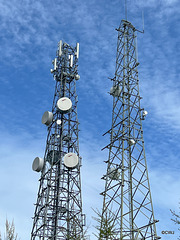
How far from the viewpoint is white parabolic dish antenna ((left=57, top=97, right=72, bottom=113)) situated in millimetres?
37188

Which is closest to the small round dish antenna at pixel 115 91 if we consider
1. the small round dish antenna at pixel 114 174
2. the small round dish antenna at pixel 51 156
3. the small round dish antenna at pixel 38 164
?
the small round dish antenna at pixel 114 174

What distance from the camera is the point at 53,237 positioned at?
33031mm

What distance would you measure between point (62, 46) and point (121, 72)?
1335 cm

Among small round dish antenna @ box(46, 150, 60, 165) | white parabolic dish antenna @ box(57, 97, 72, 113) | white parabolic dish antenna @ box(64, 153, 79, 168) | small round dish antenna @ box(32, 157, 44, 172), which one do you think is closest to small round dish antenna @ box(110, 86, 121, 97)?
white parabolic dish antenna @ box(57, 97, 72, 113)

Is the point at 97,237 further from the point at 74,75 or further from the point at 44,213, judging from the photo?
the point at 74,75

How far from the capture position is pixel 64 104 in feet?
123

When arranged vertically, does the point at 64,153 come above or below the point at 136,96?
below

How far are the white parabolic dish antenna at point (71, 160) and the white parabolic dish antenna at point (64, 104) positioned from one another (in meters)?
5.15

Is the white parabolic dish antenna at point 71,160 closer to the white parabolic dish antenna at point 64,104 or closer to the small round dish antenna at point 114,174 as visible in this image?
the white parabolic dish antenna at point 64,104

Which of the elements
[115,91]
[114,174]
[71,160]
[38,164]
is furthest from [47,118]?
[114,174]

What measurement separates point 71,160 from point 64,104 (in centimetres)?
636

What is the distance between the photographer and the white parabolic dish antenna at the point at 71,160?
3494 cm

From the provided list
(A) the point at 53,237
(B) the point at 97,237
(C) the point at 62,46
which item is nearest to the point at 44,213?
Result: (A) the point at 53,237

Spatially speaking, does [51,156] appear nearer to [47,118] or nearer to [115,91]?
[47,118]
